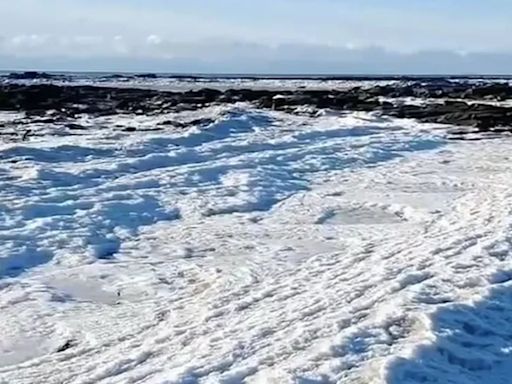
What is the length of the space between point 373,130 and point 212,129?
4.97 meters

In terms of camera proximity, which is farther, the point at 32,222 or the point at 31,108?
the point at 31,108

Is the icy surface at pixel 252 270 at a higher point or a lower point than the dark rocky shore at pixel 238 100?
higher

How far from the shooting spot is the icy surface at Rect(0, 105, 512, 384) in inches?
221

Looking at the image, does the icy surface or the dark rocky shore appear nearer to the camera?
the icy surface

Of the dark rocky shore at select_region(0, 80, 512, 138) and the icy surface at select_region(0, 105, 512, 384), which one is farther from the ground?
the icy surface at select_region(0, 105, 512, 384)

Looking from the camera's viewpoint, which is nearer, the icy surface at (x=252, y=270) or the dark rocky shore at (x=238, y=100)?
the icy surface at (x=252, y=270)

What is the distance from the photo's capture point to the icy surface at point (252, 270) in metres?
5.61

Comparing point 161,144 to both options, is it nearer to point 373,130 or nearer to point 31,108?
point 373,130

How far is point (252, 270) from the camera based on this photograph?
27.3 feet

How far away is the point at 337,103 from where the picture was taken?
3759 cm

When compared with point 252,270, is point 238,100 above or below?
below

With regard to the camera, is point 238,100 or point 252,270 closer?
point 252,270

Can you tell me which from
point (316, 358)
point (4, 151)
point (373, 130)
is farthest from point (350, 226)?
point (373, 130)

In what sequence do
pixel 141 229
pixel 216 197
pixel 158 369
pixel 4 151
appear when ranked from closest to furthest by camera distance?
1. pixel 158 369
2. pixel 141 229
3. pixel 216 197
4. pixel 4 151
